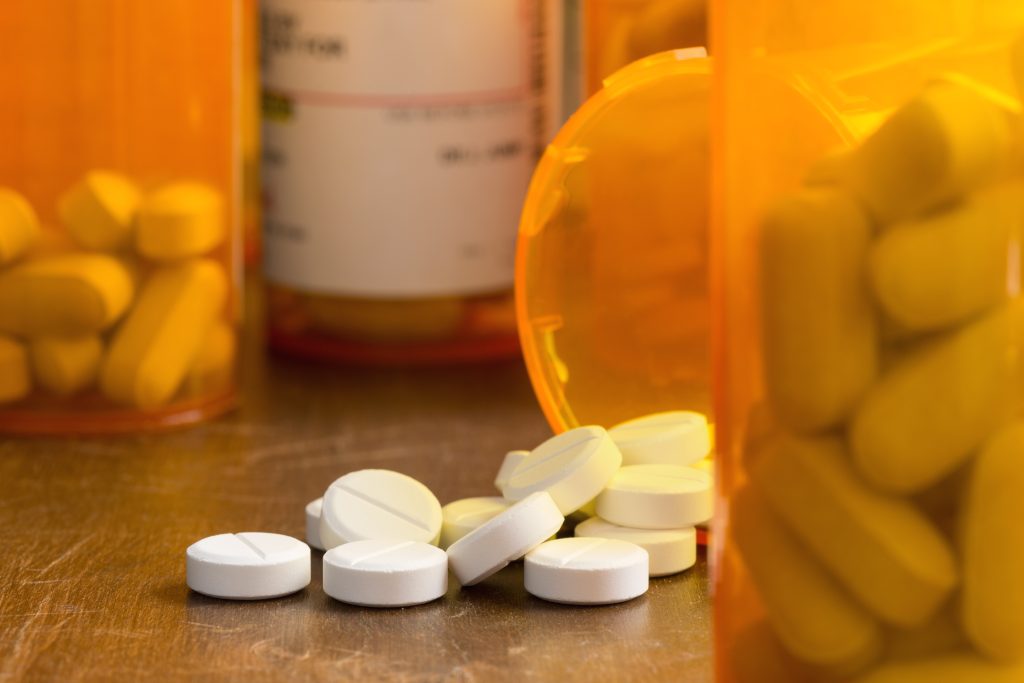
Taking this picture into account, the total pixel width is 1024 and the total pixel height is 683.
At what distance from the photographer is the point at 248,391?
0.78 m

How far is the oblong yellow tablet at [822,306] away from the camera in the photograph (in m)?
0.34

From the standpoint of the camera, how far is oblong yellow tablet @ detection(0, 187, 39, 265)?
0.68 metres

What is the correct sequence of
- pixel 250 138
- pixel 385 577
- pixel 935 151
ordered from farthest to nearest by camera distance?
pixel 250 138
pixel 385 577
pixel 935 151

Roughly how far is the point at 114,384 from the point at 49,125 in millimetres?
116

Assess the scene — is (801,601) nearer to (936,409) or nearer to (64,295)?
(936,409)

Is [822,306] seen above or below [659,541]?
above

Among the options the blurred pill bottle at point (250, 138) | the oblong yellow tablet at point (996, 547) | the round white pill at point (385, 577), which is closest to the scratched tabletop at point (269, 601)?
the round white pill at point (385, 577)

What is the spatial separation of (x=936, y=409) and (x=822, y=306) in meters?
0.03

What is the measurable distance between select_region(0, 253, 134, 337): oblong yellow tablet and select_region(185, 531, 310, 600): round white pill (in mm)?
194

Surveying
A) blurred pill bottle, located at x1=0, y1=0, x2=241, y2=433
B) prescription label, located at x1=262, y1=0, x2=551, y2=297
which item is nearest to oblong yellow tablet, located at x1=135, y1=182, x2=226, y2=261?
blurred pill bottle, located at x1=0, y1=0, x2=241, y2=433

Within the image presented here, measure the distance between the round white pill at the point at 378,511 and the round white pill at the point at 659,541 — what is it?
52 mm

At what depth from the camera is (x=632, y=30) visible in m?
0.68

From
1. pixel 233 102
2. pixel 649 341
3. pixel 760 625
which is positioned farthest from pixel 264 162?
pixel 760 625

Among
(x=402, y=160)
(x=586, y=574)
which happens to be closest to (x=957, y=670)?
(x=586, y=574)
